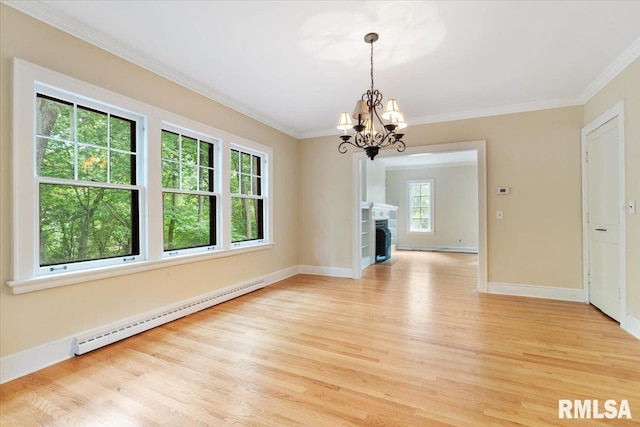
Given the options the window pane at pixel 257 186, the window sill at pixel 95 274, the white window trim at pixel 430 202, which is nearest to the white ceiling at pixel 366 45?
the window pane at pixel 257 186

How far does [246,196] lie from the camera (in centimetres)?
439

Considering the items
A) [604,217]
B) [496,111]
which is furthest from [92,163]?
[604,217]

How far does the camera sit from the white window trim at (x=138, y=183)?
2.05m

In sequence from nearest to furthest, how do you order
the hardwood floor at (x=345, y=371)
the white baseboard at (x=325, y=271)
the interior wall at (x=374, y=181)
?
the hardwood floor at (x=345, y=371) < the white baseboard at (x=325, y=271) < the interior wall at (x=374, y=181)

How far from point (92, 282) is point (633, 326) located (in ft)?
16.2

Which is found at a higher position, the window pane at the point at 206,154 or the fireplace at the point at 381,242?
the window pane at the point at 206,154

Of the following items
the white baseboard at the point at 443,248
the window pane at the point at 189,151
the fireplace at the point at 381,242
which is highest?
the window pane at the point at 189,151

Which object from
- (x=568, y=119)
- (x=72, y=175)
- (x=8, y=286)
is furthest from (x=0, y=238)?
(x=568, y=119)

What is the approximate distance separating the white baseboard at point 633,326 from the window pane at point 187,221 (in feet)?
15.1

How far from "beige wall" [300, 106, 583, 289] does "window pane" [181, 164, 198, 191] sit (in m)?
3.30

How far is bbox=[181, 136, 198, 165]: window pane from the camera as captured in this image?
346 cm

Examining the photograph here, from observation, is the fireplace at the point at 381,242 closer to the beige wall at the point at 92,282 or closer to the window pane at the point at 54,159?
the beige wall at the point at 92,282

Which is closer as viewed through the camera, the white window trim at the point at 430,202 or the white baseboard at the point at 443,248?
the white baseboard at the point at 443,248

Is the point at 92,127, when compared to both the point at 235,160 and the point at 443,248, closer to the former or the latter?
the point at 235,160
